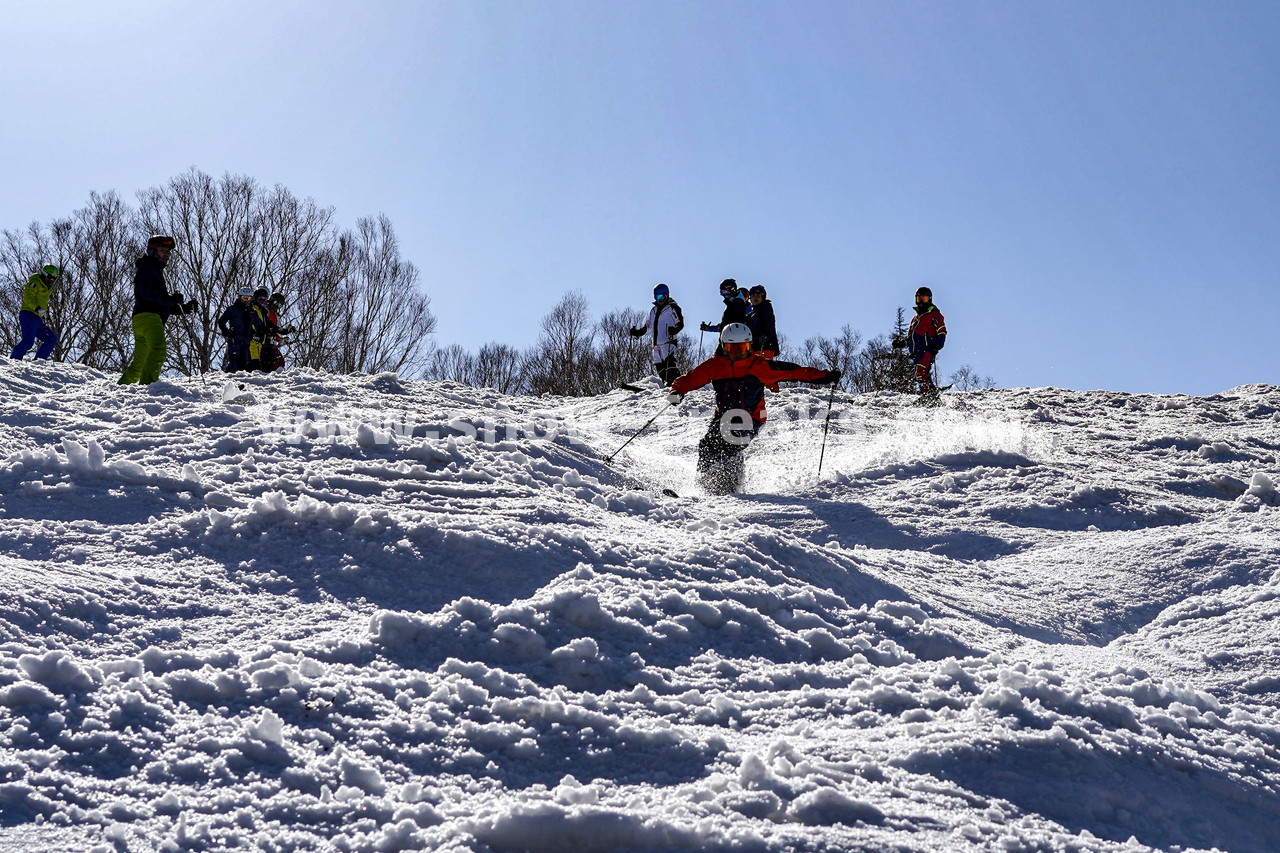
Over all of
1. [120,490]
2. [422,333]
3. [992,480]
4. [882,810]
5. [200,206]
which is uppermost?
[200,206]

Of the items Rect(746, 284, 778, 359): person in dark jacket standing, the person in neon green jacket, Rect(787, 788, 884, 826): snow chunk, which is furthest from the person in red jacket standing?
the person in neon green jacket

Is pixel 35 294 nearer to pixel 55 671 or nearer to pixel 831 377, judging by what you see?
pixel 831 377

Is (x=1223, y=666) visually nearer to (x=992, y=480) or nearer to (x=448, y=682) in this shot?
(x=448, y=682)

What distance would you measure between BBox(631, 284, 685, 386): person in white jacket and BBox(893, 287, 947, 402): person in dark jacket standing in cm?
336

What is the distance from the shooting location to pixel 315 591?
3990 mm

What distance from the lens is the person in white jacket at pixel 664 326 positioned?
14.7 metres

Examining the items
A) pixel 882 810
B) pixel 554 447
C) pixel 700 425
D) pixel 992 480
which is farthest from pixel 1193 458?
pixel 882 810

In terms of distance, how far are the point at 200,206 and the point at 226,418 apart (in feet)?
80.2

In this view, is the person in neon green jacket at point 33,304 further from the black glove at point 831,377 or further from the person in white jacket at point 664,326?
the black glove at point 831,377

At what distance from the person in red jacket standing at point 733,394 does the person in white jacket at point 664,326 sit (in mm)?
5890

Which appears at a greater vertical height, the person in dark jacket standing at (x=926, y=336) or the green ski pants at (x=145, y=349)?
the person in dark jacket standing at (x=926, y=336)

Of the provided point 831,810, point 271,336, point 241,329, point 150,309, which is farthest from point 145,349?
point 831,810

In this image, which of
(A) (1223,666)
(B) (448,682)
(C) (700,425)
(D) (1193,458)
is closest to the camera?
(B) (448,682)

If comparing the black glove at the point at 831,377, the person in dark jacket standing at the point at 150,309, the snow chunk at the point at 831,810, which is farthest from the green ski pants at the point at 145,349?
the snow chunk at the point at 831,810
